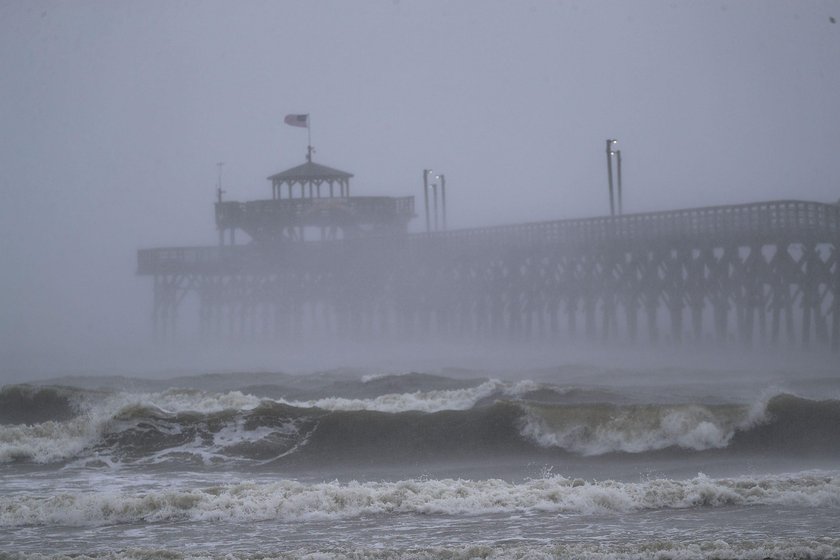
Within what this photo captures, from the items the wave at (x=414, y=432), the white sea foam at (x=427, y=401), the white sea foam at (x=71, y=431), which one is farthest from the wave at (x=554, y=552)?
the white sea foam at (x=427, y=401)

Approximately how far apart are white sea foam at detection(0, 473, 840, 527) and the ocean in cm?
2

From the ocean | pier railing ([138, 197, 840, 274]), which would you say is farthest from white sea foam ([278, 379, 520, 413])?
pier railing ([138, 197, 840, 274])

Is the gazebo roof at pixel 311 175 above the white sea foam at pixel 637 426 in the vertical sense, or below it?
above

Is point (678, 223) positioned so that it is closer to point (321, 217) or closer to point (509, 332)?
point (509, 332)

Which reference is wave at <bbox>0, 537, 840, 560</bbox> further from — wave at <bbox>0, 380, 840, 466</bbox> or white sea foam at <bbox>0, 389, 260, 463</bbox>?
white sea foam at <bbox>0, 389, 260, 463</bbox>

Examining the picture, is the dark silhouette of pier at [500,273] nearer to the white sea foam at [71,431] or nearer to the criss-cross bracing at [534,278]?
the criss-cross bracing at [534,278]

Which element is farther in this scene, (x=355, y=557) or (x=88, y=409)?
(x=88, y=409)

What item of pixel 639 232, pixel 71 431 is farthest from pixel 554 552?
pixel 639 232

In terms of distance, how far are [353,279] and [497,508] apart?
31.8m

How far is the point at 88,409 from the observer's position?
20219 mm

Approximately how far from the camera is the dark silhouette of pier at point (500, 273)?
27.2 metres

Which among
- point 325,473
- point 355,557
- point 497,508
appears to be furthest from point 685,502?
point 325,473

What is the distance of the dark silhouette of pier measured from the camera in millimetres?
27156

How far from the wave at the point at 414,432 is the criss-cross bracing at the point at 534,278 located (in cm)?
1142
